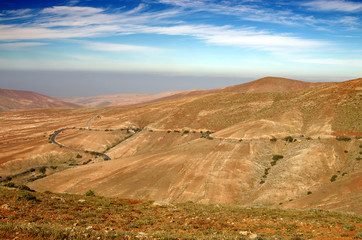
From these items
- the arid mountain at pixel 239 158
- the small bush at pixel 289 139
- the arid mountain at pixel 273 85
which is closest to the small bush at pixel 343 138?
the arid mountain at pixel 239 158

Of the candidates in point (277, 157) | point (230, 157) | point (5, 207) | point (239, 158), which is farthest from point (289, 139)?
point (5, 207)

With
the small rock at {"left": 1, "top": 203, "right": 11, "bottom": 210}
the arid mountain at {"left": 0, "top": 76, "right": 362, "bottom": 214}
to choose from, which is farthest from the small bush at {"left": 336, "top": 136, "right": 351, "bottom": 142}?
the small rock at {"left": 1, "top": 203, "right": 11, "bottom": 210}

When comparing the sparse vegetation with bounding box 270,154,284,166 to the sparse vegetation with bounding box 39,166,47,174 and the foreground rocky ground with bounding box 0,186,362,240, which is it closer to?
the foreground rocky ground with bounding box 0,186,362,240

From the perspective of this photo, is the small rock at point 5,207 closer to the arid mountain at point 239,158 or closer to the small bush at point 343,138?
the arid mountain at point 239,158

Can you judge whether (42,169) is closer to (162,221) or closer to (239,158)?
(239,158)

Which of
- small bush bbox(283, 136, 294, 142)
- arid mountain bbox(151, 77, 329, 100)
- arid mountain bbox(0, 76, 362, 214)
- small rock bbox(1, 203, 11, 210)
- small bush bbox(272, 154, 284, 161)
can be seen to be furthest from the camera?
arid mountain bbox(151, 77, 329, 100)
